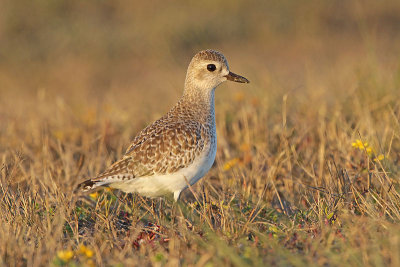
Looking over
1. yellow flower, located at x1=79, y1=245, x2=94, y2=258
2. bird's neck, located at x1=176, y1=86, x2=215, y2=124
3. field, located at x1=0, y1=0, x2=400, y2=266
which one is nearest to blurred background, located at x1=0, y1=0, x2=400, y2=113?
field, located at x1=0, y1=0, x2=400, y2=266

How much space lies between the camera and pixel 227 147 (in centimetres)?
725

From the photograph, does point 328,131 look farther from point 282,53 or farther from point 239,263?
point 282,53

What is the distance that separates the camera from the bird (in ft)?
17.4

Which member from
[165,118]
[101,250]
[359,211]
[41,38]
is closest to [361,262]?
[359,211]

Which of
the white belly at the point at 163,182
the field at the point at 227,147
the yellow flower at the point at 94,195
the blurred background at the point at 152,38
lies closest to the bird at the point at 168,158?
the white belly at the point at 163,182

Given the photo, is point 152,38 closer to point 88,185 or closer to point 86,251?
point 88,185

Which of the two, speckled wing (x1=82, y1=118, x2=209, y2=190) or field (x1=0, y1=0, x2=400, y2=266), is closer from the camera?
field (x1=0, y1=0, x2=400, y2=266)

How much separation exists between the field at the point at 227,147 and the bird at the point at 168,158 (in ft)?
0.69

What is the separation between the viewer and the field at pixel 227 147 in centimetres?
425

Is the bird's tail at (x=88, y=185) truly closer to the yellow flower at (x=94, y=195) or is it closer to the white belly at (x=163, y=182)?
the white belly at (x=163, y=182)

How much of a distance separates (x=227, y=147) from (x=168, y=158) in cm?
197

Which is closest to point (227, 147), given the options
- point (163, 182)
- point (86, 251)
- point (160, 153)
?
point (160, 153)

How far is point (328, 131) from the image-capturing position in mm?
7039

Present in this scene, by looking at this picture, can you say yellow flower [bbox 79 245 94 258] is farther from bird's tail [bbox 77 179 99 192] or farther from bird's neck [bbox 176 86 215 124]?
bird's neck [bbox 176 86 215 124]
